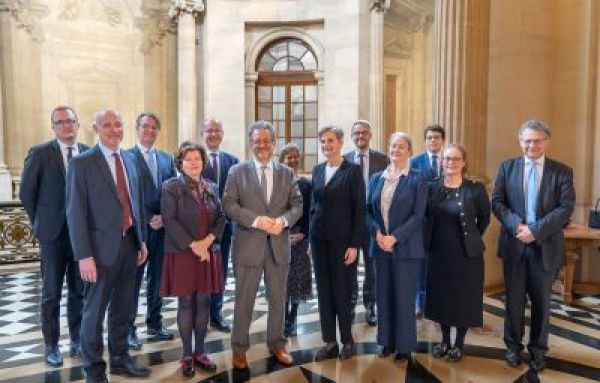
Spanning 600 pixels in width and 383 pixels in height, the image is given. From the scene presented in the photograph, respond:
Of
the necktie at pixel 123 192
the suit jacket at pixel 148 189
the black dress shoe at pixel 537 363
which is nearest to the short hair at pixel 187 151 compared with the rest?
the necktie at pixel 123 192

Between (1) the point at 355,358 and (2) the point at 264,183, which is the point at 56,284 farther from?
(1) the point at 355,358

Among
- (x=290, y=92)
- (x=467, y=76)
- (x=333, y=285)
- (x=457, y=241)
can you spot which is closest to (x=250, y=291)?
(x=333, y=285)

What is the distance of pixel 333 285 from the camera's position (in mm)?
4176

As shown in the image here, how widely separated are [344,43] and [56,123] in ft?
26.8

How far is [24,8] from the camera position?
11016mm

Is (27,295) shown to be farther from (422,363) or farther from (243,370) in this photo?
(422,363)

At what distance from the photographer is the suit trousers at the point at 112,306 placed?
12.0ft

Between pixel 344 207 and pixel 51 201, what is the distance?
6.90 ft

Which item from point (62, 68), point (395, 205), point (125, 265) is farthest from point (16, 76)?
point (395, 205)

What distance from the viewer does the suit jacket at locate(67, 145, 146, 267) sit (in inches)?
140

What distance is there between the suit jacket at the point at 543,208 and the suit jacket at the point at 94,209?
9.07 feet

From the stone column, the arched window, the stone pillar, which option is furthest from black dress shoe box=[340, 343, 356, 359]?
the stone column

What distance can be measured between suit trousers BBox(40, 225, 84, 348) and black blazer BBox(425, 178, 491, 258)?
8.86 feet

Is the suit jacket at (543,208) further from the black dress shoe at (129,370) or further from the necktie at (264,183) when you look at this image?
the black dress shoe at (129,370)
